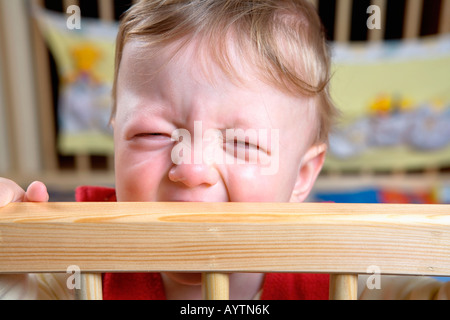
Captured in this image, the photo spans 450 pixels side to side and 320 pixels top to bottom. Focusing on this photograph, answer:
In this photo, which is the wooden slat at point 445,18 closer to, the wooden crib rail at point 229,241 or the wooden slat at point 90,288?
the wooden crib rail at point 229,241

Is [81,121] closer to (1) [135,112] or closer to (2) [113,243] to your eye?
(1) [135,112]

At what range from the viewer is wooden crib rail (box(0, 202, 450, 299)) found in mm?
368

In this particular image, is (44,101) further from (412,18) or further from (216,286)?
(216,286)

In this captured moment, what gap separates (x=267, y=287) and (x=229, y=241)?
15.1 inches

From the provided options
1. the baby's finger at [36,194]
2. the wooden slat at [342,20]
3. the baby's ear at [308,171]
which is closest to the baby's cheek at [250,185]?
the baby's ear at [308,171]

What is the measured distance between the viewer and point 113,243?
37cm

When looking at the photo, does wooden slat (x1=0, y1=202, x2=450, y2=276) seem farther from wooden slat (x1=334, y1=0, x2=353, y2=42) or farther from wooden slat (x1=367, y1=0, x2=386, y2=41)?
wooden slat (x1=367, y1=0, x2=386, y2=41)

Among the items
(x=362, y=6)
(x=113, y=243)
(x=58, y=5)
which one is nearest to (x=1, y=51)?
(x=58, y=5)

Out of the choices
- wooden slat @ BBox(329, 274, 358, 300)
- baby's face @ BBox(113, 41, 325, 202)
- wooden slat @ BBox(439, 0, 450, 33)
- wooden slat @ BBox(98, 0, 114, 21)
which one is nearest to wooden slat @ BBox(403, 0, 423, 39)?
wooden slat @ BBox(439, 0, 450, 33)

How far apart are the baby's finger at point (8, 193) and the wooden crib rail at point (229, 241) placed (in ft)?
0.23

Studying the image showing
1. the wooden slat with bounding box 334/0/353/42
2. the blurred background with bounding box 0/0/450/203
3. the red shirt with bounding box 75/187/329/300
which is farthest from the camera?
the wooden slat with bounding box 334/0/353/42

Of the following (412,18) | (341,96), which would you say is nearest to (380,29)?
(412,18)

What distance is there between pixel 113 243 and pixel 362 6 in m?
2.30

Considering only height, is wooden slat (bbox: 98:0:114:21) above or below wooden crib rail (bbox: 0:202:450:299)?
above
